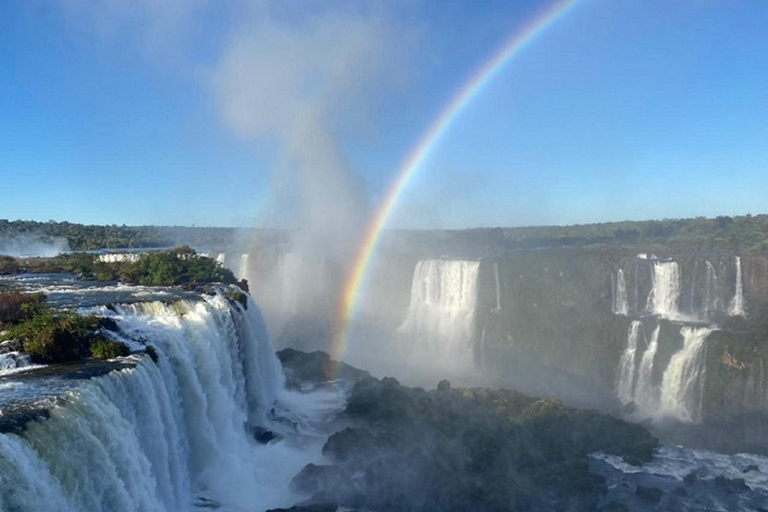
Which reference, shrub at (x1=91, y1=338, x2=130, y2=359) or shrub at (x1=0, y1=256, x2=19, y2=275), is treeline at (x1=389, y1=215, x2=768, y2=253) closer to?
shrub at (x1=0, y1=256, x2=19, y2=275)

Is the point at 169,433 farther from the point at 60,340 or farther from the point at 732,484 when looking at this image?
the point at 732,484

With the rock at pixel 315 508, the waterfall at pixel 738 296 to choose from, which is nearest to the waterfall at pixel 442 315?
the waterfall at pixel 738 296

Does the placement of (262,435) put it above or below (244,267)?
below

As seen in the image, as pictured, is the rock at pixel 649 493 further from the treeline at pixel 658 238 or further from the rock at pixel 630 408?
the treeline at pixel 658 238

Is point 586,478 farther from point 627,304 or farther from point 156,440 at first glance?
point 627,304

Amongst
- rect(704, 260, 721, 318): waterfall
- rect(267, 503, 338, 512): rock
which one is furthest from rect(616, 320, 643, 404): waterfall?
rect(267, 503, 338, 512): rock

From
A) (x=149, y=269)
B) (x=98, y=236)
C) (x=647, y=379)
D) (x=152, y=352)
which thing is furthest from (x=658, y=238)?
(x=98, y=236)
